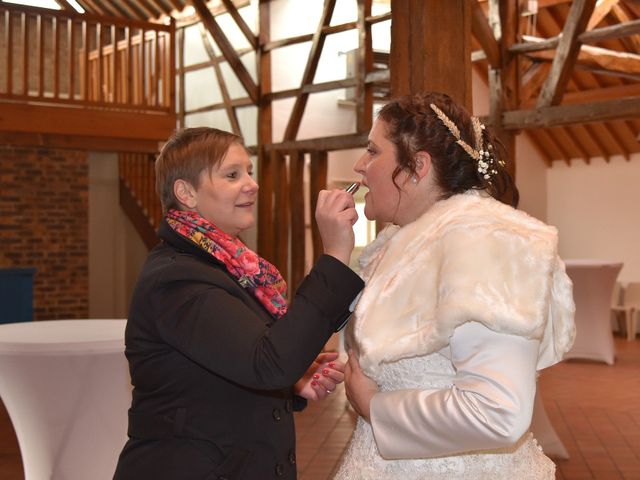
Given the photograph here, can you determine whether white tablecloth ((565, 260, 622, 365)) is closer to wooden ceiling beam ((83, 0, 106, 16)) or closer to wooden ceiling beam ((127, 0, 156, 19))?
wooden ceiling beam ((127, 0, 156, 19))

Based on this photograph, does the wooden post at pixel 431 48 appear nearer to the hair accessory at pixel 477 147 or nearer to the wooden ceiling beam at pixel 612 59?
the hair accessory at pixel 477 147

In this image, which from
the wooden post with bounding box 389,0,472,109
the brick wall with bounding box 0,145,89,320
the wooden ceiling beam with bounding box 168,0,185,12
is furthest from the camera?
the wooden ceiling beam with bounding box 168,0,185,12

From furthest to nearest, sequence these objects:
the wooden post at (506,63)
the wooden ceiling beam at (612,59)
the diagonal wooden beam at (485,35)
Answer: the wooden ceiling beam at (612,59) < the wooden post at (506,63) < the diagonal wooden beam at (485,35)

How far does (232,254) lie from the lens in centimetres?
181

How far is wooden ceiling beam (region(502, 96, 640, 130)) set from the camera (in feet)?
25.6

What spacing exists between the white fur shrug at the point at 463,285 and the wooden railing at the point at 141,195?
1030 cm

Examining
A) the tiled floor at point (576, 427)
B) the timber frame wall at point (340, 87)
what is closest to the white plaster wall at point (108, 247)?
the timber frame wall at point (340, 87)

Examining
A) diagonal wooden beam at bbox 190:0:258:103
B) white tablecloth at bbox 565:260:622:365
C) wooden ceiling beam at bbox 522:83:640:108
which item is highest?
diagonal wooden beam at bbox 190:0:258:103

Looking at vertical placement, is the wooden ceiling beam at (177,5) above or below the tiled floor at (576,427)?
above

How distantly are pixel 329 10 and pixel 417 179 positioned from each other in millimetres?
8893

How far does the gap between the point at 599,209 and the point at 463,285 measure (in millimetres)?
12791

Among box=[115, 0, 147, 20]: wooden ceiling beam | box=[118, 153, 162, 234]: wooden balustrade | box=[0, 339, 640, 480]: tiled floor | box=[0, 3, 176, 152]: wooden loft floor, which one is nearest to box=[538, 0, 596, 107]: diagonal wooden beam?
box=[0, 339, 640, 480]: tiled floor

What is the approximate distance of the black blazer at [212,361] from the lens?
1.57 meters

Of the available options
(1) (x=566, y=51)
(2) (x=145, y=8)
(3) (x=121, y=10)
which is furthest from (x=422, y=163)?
(3) (x=121, y=10)
